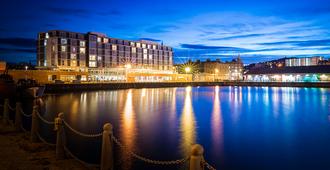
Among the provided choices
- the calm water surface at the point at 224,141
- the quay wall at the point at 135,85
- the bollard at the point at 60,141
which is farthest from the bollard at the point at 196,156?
the quay wall at the point at 135,85

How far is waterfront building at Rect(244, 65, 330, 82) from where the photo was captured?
11075 centimetres

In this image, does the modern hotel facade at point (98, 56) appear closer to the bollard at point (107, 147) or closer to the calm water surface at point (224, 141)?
the calm water surface at point (224, 141)

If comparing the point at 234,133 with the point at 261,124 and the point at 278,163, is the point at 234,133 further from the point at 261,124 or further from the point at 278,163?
the point at 278,163

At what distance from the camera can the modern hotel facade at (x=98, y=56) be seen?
364 feet

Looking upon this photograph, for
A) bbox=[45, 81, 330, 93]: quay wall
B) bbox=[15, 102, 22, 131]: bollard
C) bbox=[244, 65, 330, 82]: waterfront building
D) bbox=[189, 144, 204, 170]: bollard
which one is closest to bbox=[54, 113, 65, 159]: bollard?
bbox=[189, 144, 204, 170]: bollard

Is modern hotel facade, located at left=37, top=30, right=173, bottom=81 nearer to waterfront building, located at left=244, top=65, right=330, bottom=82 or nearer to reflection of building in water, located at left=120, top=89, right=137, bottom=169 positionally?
waterfront building, located at left=244, top=65, right=330, bottom=82

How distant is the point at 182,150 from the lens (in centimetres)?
1677

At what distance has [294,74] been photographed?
118 metres

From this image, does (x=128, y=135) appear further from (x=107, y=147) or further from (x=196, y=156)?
(x=196, y=156)

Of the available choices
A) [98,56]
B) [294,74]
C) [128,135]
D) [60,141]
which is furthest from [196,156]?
[294,74]

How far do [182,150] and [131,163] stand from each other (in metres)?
3.96

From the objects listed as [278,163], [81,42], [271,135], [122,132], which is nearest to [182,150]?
[278,163]

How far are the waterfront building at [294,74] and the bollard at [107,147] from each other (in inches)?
4520

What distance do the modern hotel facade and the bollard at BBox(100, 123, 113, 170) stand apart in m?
97.6
